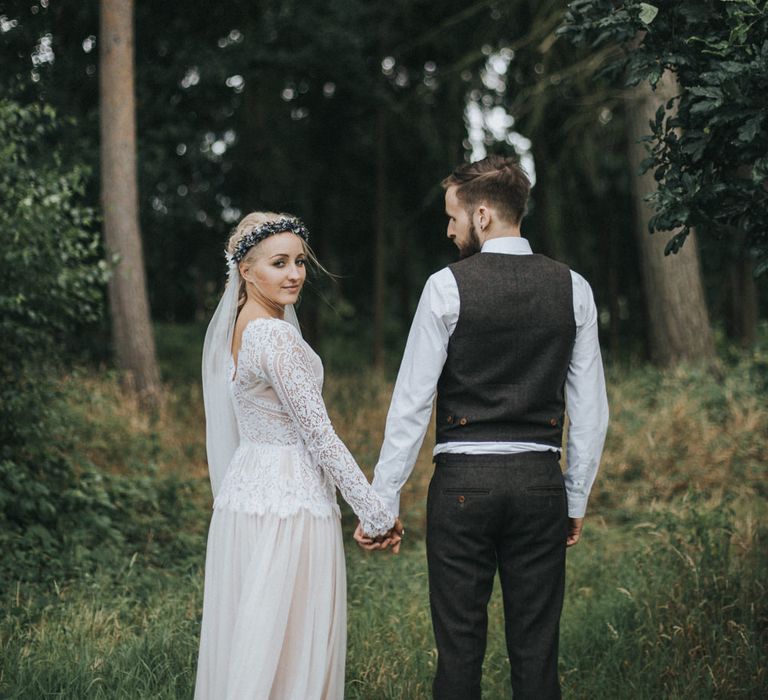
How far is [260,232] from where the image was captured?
359 cm

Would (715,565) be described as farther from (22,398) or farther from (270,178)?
(270,178)

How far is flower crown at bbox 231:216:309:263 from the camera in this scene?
3590 mm

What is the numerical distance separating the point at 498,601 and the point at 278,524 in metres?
2.48

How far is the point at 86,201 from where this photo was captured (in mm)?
13625

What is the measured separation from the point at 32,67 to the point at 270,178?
489 centimetres

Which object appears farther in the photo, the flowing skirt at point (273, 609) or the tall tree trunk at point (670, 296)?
the tall tree trunk at point (670, 296)

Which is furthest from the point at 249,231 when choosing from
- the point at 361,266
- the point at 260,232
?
the point at 361,266

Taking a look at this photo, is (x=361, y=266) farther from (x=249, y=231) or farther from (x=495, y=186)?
(x=495, y=186)

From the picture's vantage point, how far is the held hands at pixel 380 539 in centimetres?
343

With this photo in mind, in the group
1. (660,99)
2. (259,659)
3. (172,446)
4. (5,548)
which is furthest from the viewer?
(660,99)

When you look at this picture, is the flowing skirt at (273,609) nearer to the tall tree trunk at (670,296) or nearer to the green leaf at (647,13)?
the green leaf at (647,13)

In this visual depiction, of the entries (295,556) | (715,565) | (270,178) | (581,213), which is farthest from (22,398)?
(270,178)

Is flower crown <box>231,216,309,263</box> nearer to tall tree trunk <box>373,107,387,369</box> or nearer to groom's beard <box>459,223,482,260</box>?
groom's beard <box>459,223,482,260</box>

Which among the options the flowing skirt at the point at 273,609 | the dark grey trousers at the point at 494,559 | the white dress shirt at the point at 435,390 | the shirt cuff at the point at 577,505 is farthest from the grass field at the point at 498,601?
the white dress shirt at the point at 435,390
